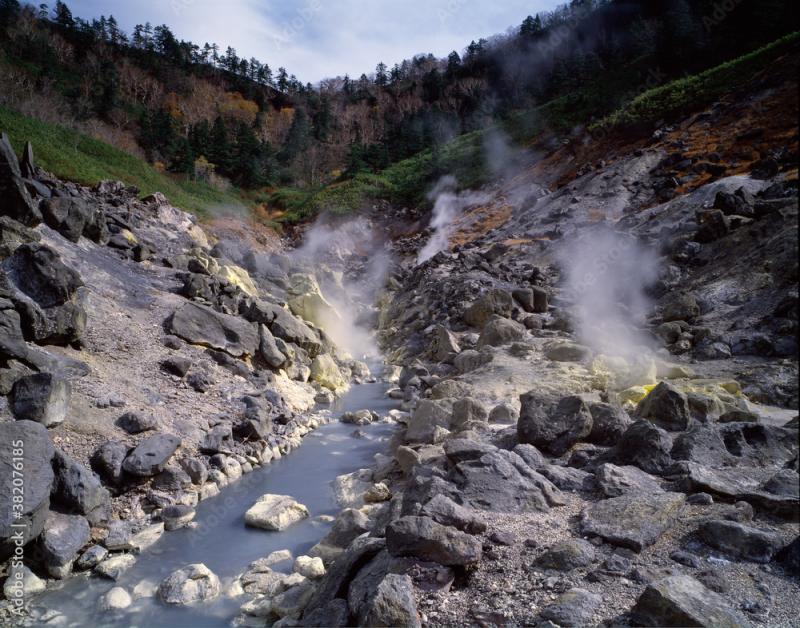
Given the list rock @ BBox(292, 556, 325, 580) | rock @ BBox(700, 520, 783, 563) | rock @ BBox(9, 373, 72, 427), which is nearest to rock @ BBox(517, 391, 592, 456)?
rock @ BBox(700, 520, 783, 563)

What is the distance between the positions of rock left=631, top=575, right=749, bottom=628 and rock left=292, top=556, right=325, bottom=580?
3.56 m

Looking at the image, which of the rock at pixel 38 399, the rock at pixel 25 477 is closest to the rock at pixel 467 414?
the rock at pixel 25 477

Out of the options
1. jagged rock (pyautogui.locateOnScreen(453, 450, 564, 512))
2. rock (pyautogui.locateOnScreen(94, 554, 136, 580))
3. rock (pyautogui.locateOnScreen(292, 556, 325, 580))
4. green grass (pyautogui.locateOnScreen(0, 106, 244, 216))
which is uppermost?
green grass (pyautogui.locateOnScreen(0, 106, 244, 216))

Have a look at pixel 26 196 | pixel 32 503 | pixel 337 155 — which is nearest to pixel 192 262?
pixel 26 196

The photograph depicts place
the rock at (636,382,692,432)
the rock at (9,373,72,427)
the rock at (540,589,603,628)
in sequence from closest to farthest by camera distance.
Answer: the rock at (540,589,603,628) → the rock at (636,382,692,432) → the rock at (9,373,72,427)

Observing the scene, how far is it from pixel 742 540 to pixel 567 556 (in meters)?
1.23

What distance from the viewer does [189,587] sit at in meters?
5.66

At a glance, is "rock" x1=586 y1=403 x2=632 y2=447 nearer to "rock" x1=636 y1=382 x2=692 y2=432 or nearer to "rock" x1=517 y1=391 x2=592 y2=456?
"rock" x1=517 y1=391 x2=592 y2=456

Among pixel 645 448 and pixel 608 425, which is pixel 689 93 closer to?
pixel 608 425

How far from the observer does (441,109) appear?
71.6 m

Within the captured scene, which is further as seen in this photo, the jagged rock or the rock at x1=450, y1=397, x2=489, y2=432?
the rock at x1=450, y1=397, x2=489, y2=432

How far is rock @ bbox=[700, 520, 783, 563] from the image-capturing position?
3.64 meters

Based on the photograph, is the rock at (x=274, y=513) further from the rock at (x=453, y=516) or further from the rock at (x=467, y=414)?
the rock at (x=453, y=516)

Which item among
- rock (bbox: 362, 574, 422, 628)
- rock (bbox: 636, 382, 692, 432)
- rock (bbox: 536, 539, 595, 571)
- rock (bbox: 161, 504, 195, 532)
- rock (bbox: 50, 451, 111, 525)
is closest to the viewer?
rock (bbox: 362, 574, 422, 628)
